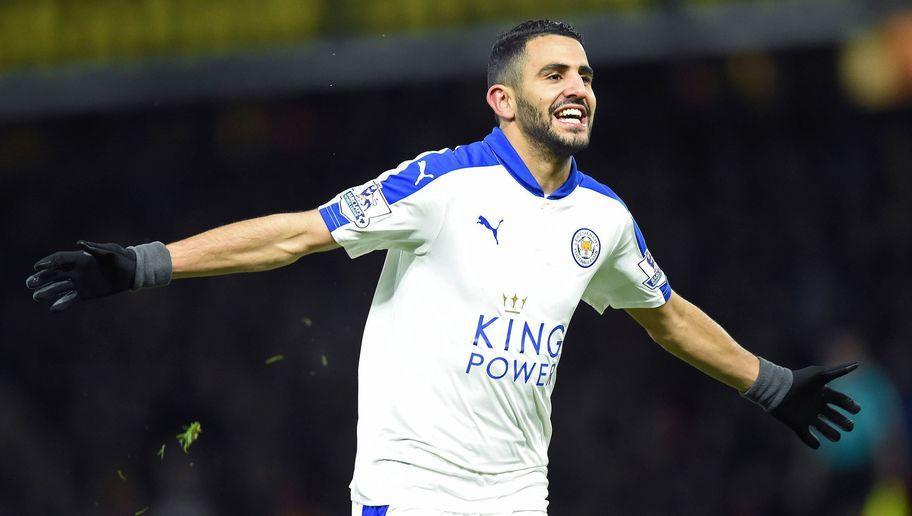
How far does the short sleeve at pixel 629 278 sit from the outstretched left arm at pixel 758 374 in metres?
0.14

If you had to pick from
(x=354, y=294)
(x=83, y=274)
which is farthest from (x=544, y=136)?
(x=354, y=294)

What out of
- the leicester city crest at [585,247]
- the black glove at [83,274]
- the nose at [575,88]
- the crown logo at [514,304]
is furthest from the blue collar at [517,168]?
the black glove at [83,274]

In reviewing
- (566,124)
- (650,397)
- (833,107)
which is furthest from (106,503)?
(566,124)

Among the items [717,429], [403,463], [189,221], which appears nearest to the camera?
[403,463]

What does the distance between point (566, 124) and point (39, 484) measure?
28.2 feet

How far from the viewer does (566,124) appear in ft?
14.5

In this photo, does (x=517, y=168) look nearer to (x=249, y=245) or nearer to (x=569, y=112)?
(x=569, y=112)

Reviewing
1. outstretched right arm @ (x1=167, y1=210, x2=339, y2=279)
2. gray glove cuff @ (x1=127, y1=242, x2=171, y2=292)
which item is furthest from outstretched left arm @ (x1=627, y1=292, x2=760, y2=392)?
gray glove cuff @ (x1=127, y1=242, x2=171, y2=292)

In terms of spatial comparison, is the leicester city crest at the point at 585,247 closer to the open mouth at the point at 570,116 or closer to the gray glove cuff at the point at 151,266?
the open mouth at the point at 570,116

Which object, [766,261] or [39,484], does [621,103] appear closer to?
[766,261]

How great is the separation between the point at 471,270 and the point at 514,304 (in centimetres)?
18

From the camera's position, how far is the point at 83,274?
3.88 meters

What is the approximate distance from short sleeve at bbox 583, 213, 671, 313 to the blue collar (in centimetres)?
27

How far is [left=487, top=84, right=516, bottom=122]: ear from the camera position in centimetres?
455
